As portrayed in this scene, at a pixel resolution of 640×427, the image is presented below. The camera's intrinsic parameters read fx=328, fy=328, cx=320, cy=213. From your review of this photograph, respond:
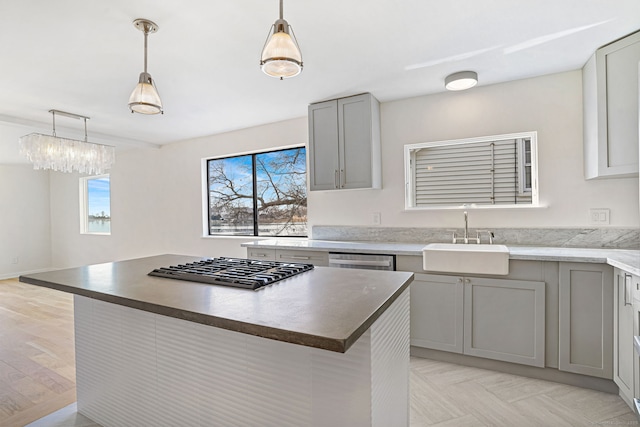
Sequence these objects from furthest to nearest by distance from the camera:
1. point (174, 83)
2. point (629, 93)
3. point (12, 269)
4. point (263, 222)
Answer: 1. point (12, 269)
2. point (263, 222)
3. point (174, 83)
4. point (629, 93)

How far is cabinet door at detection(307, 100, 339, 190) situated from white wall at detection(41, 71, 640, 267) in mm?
334

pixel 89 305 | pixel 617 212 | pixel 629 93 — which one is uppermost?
pixel 629 93

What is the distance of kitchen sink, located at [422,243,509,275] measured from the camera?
225 cm

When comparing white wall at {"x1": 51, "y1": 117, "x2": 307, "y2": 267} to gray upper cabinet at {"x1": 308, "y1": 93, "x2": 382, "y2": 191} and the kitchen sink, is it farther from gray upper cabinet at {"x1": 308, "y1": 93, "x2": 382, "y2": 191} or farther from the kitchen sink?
the kitchen sink

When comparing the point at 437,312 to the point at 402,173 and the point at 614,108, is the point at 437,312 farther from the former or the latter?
the point at 614,108

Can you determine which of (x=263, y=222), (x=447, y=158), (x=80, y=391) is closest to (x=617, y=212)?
(x=447, y=158)

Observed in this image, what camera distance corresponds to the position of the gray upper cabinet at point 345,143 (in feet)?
10.2

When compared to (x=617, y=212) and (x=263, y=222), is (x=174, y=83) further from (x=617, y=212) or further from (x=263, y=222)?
(x=617, y=212)

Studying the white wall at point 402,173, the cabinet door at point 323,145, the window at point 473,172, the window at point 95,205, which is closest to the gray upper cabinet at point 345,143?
the cabinet door at point 323,145

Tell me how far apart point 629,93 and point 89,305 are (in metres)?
3.58

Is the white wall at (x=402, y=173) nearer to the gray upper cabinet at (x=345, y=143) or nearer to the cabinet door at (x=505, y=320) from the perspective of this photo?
the gray upper cabinet at (x=345, y=143)

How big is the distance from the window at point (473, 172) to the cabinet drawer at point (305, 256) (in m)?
1.02

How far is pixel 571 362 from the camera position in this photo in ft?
7.03

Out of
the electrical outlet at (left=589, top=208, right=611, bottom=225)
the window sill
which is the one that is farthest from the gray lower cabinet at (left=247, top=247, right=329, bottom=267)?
the electrical outlet at (left=589, top=208, right=611, bottom=225)
